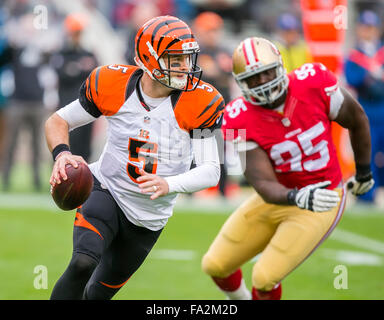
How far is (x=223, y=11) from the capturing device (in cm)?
1363

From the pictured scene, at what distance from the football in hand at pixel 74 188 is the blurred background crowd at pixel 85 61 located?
87.7 inches

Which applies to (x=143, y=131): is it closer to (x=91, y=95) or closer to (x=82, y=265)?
(x=91, y=95)

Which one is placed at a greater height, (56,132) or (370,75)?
(56,132)

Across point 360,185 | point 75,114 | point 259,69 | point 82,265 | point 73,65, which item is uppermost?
point 259,69

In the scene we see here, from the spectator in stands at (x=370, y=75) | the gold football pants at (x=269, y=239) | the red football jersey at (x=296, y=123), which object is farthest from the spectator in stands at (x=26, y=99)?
the red football jersey at (x=296, y=123)

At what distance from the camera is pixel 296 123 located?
427 centimetres

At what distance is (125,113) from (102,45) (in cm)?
918

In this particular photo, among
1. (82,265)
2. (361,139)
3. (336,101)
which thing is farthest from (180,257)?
(82,265)

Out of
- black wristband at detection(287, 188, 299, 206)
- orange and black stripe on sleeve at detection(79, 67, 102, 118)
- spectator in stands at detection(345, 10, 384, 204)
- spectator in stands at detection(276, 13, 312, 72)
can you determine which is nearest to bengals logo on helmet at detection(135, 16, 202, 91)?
orange and black stripe on sleeve at detection(79, 67, 102, 118)

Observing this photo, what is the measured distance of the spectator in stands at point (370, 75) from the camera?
8.38 m

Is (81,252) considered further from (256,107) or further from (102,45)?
(102,45)

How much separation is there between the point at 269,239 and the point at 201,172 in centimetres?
98

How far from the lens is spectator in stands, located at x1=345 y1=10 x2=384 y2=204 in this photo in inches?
330
